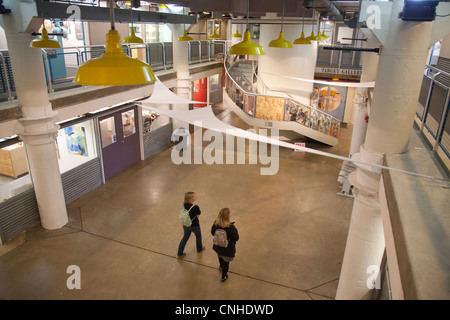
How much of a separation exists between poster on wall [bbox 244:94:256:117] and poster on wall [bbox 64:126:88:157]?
19.1 ft

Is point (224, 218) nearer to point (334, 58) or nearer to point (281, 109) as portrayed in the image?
point (281, 109)

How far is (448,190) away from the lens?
117 inches

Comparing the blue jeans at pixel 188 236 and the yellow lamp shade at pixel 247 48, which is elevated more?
the yellow lamp shade at pixel 247 48

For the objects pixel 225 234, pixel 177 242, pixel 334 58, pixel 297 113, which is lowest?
pixel 177 242

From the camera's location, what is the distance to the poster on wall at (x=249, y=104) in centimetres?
1222

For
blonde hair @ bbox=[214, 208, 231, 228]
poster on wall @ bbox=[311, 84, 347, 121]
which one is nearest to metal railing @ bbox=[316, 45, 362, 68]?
poster on wall @ bbox=[311, 84, 347, 121]

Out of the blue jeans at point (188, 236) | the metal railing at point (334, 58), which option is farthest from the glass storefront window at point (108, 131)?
the metal railing at point (334, 58)

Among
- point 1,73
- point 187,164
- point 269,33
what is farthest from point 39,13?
point 269,33

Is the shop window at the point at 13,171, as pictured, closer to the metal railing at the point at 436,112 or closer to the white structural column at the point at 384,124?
the white structural column at the point at 384,124

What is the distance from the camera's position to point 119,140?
10.6m

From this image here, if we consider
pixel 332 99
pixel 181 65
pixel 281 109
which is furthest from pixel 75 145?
pixel 332 99

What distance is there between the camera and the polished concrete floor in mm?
5844

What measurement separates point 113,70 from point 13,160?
6162 millimetres

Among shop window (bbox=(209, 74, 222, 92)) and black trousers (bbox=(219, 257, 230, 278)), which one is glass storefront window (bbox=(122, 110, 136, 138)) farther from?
shop window (bbox=(209, 74, 222, 92))
